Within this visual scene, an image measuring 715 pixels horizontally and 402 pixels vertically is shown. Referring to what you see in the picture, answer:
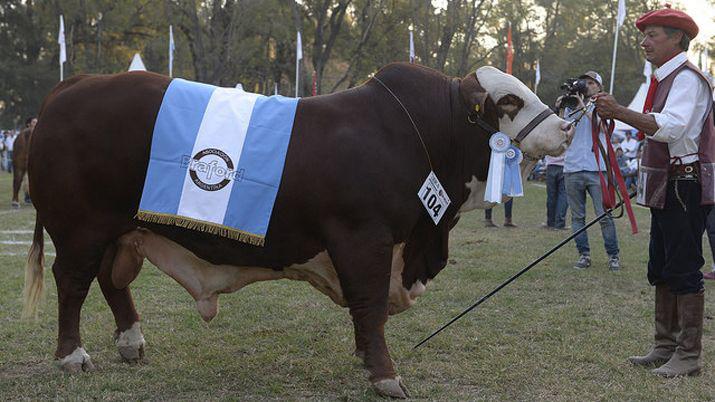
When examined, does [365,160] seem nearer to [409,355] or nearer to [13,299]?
[409,355]

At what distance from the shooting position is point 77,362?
429 centimetres

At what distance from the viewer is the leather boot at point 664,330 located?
4.60m

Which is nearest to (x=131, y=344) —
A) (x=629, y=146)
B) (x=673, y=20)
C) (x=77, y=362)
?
(x=77, y=362)

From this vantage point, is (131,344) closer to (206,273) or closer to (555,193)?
(206,273)

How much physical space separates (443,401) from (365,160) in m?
1.32

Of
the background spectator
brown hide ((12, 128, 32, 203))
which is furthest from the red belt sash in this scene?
brown hide ((12, 128, 32, 203))

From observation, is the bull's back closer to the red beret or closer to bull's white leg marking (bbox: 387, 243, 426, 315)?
bull's white leg marking (bbox: 387, 243, 426, 315)

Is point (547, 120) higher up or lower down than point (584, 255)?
higher up

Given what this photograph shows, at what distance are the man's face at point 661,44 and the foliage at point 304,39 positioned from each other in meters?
21.1

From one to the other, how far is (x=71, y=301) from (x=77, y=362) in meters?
0.35

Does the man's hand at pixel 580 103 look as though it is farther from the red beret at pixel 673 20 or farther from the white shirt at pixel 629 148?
the white shirt at pixel 629 148

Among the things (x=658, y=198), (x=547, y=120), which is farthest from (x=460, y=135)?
(x=658, y=198)

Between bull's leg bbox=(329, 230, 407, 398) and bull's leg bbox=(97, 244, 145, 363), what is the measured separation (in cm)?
134

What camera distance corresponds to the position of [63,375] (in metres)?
4.20
